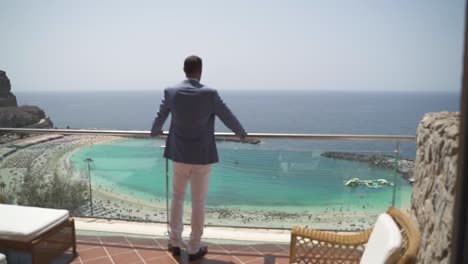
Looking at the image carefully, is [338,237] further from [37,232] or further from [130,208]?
[130,208]

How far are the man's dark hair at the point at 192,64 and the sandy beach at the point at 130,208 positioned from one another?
1515 millimetres

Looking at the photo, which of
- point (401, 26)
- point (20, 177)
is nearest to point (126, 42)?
point (401, 26)

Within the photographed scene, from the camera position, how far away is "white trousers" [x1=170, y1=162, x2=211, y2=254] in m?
3.16

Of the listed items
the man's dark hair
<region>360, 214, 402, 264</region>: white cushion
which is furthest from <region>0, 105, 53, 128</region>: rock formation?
<region>360, 214, 402, 264</region>: white cushion

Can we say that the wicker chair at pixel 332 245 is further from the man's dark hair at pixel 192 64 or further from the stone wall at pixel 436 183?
the man's dark hair at pixel 192 64

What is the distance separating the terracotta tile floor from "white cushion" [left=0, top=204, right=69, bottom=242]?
49 centimetres

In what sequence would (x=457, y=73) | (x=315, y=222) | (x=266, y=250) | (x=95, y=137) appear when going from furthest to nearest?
(x=95, y=137)
(x=315, y=222)
(x=266, y=250)
(x=457, y=73)

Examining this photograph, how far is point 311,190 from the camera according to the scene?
12.2 feet

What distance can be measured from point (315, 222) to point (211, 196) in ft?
3.83

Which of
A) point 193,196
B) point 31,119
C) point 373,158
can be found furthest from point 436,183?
point 31,119

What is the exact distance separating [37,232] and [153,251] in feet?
3.55

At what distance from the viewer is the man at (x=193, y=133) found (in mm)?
2936

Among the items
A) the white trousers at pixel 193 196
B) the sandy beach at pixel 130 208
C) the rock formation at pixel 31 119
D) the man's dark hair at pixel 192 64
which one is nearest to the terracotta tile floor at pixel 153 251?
the white trousers at pixel 193 196

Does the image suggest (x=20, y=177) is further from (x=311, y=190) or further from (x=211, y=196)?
(x=311, y=190)
